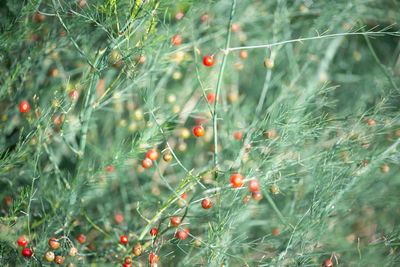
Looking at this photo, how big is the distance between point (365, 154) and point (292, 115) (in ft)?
0.80

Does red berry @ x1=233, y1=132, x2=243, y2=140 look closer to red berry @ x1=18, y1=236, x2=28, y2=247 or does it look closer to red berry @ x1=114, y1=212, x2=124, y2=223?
red berry @ x1=114, y1=212, x2=124, y2=223

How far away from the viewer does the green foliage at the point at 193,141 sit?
31.4 inches

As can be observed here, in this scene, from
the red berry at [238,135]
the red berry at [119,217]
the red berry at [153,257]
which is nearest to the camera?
the red berry at [153,257]

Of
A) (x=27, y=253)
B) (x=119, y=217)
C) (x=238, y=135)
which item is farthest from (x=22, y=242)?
(x=238, y=135)

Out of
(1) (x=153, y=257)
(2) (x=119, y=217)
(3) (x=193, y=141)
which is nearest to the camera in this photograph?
(1) (x=153, y=257)

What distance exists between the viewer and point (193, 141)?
1403 mm

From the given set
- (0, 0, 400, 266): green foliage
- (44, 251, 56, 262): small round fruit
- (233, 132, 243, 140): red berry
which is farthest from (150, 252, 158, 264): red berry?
(233, 132, 243, 140): red berry

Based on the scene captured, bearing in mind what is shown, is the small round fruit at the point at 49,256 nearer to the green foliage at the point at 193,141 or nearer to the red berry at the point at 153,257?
the green foliage at the point at 193,141

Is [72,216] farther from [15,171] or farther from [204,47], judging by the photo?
[204,47]

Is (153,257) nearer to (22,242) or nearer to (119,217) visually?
(22,242)

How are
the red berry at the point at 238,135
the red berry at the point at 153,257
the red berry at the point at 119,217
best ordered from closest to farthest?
the red berry at the point at 153,257 < the red berry at the point at 238,135 < the red berry at the point at 119,217

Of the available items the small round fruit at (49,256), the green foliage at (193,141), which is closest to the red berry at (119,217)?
the green foliage at (193,141)

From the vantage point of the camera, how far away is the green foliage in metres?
0.80

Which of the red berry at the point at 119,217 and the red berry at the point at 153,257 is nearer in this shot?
the red berry at the point at 153,257
